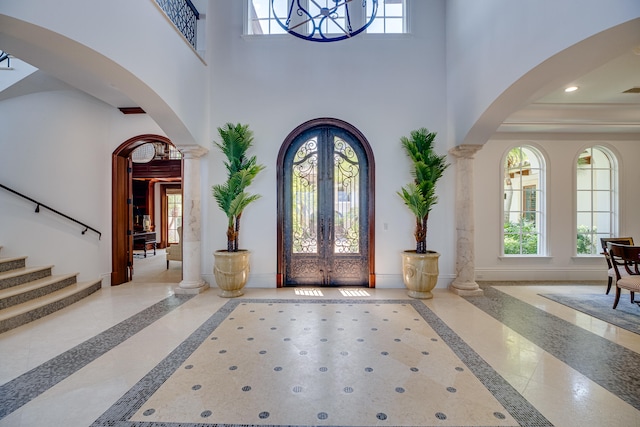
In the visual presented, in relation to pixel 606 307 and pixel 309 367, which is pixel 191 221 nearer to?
pixel 309 367

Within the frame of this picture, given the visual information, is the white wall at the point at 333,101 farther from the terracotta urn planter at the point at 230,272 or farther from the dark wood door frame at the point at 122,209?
the dark wood door frame at the point at 122,209

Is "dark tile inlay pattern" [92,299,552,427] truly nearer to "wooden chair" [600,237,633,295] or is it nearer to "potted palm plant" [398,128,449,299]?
"potted palm plant" [398,128,449,299]

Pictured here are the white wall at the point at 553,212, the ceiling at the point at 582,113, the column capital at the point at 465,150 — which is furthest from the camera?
the white wall at the point at 553,212

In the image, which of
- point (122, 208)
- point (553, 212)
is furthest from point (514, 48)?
point (122, 208)

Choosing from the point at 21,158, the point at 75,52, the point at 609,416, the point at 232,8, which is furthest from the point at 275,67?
the point at 609,416

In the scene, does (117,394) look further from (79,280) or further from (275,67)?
(275,67)

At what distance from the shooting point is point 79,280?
199 inches

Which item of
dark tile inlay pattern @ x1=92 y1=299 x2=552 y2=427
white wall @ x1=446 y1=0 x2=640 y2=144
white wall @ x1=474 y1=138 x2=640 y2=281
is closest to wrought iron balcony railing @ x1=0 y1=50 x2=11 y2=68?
dark tile inlay pattern @ x1=92 y1=299 x2=552 y2=427

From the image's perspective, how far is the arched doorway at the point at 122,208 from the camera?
551 cm

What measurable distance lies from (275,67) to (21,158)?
4376mm

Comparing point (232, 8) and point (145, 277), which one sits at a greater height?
point (232, 8)

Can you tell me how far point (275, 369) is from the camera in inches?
97.3

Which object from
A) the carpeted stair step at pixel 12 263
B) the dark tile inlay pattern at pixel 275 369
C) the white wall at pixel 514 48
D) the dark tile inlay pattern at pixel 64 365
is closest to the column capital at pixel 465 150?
the white wall at pixel 514 48

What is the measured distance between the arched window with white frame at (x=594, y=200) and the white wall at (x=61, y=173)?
8.86 metres
